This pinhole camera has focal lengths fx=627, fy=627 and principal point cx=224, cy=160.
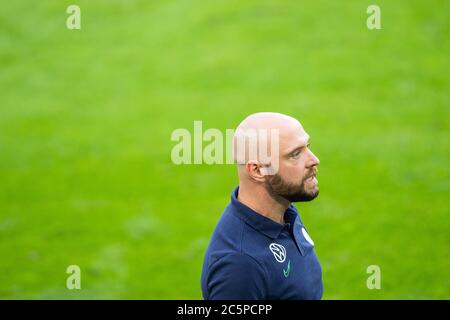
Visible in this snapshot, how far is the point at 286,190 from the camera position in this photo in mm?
3000

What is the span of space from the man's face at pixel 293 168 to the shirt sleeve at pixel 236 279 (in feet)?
1.28

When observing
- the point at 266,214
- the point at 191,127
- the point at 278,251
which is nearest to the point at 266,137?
the point at 266,214

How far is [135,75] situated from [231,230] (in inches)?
365

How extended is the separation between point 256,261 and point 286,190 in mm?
387

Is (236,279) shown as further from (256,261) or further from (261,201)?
(261,201)

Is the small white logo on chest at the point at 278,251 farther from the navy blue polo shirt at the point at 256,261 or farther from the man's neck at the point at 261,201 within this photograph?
the man's neck at the point at 261,201

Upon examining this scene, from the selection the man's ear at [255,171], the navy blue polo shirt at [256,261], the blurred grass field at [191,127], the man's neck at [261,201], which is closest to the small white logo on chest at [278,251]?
the navy blue polo shirt at [256,261]

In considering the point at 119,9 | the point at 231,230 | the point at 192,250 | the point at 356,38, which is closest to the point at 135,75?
the point at 119,9

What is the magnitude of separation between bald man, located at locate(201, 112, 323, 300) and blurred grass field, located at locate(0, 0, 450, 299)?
3.92 m

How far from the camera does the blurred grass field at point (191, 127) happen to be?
737 cm

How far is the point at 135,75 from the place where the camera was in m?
11.9

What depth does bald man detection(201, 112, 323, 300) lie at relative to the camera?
2834 mm

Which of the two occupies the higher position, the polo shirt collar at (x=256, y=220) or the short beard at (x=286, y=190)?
the short beard at (x=286, y=190)

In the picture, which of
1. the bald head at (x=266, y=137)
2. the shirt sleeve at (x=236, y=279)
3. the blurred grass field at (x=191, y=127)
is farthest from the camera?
the blurred grass field at (x=191, y=127)
